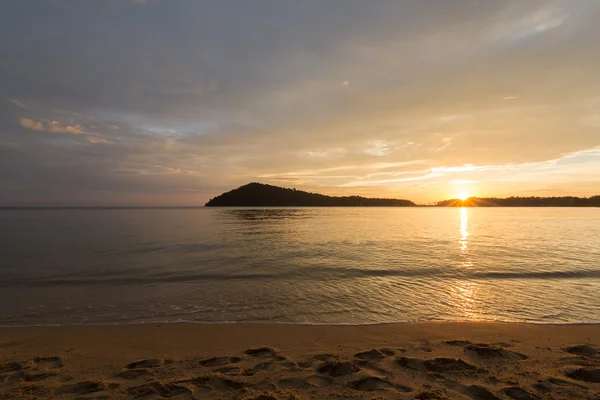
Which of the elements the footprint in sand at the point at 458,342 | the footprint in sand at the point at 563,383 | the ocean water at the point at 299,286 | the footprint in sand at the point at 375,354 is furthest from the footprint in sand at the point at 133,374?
the footprint in sand at the point at 563,383

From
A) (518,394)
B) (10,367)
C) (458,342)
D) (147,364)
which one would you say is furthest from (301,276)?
(518,394)

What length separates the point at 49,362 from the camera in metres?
6.85

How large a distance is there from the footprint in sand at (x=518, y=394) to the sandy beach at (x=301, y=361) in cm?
3

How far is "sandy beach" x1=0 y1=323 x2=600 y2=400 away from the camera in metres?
5.36

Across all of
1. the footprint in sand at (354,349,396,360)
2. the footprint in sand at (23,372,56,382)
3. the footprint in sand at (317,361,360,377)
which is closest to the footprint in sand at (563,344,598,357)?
the footprint in sand at (354,349,396,360)

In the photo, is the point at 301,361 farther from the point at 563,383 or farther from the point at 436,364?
the point at 563,383

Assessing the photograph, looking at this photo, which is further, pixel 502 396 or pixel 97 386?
pixel 97 386

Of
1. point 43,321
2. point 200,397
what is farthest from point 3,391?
point 43,321

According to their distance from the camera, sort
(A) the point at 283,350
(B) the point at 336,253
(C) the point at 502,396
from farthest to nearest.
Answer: (B) the point at 336,253, (A) the point at 283,350, (C) the point at 502,396

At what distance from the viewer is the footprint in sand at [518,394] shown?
5.06m

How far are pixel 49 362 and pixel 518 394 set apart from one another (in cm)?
930

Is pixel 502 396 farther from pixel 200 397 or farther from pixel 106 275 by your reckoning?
pixel 106 275

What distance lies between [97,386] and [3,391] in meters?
1.53

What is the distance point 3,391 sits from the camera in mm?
5438
